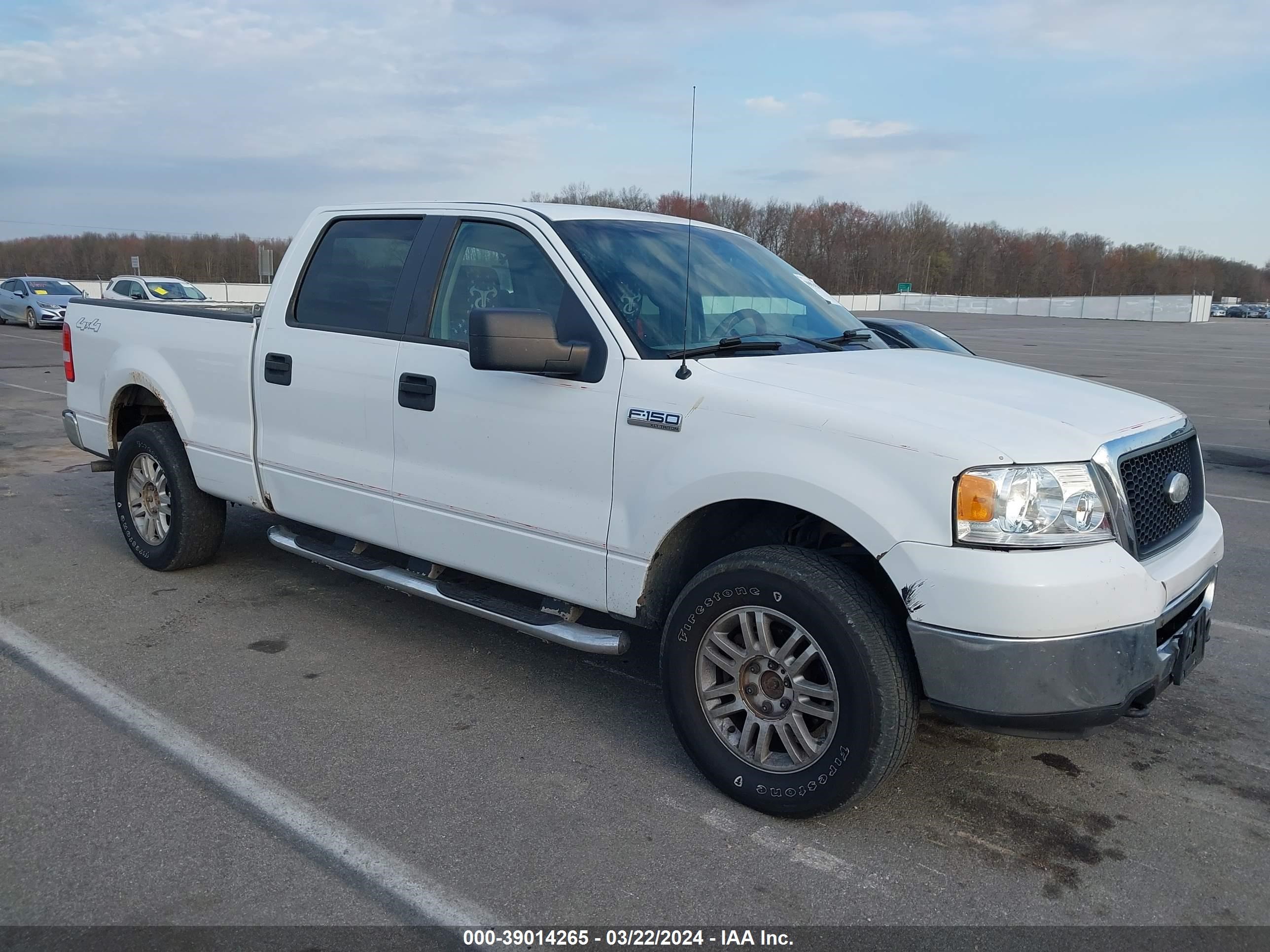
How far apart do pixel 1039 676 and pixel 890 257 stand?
89591mm

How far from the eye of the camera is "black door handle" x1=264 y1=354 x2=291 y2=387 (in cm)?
486

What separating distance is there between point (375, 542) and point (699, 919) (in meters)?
2.44

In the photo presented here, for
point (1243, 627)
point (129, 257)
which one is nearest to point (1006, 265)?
point (129, 257)

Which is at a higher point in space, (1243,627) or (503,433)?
(503,433)

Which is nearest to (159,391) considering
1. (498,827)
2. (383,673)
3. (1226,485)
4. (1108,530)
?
(383,673)

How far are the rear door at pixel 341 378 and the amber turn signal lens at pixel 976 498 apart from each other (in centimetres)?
247

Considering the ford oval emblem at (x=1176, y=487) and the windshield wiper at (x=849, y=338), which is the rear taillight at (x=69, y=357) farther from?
the ford oval emblem at (x=1176, y=487)

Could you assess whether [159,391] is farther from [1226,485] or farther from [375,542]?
[1226,485]

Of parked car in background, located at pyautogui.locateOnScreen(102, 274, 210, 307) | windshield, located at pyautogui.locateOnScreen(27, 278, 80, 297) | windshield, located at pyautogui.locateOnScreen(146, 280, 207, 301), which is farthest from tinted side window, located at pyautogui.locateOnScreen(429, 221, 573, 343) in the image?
windshield, located at pyautogui.locateOnScreen(27, 278, 80, 297)

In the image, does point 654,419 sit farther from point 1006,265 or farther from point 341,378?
point 1006,265

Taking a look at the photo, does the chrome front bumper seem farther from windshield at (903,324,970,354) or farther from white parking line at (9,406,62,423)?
white parking line at (9,406,62,423)

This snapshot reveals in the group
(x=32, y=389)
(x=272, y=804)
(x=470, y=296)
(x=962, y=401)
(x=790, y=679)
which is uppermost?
(x=470, y=296)

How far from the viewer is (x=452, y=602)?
4.22 metres

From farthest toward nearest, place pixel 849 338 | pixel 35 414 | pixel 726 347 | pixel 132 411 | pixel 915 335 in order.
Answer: pixel 35 414 < pixel 915 335 < pixel 132 411 < pixel 849 338 < pixel 726 347
